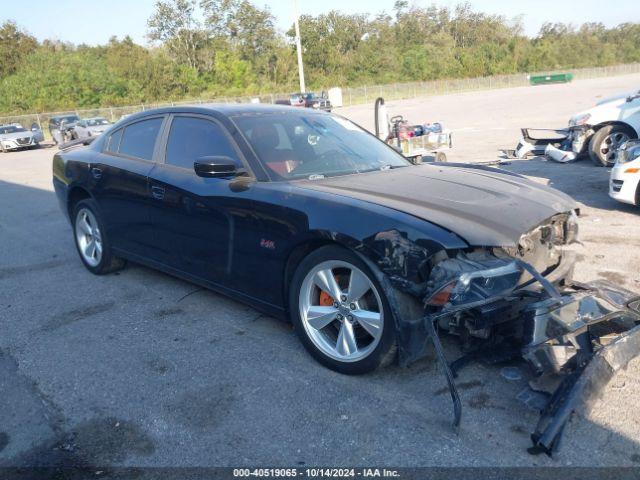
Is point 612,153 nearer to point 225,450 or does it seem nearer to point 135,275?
point 135,275

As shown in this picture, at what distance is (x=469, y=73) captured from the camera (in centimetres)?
8031

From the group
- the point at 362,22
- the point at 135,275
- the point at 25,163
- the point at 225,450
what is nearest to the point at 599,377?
the point at 225,450

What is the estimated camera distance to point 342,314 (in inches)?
134

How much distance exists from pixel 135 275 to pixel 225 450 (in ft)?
10.6

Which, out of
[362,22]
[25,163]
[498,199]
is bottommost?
[25,163]

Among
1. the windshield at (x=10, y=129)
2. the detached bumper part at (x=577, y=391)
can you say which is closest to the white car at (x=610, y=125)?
the detached bumper part at (x=577, y=391)

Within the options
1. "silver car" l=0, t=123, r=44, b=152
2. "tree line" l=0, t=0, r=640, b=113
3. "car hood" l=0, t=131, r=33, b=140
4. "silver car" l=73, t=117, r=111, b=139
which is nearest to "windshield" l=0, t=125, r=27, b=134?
"silver car" l=0, t=123, r=44, b=152

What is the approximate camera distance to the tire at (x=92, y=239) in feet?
18.1

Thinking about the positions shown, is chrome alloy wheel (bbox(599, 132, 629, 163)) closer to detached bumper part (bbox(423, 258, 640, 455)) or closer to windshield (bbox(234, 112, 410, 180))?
windshield (bbox(234, 112, 410, 180))

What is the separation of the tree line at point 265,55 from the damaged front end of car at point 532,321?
5359 centimetres

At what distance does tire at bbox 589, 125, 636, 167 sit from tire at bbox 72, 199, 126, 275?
831 centimetres

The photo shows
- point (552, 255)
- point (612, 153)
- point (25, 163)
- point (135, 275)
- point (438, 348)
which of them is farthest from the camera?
point (25, 163)

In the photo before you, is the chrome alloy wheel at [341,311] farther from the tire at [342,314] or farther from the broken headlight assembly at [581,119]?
the broken headlight assembly at [581,119]

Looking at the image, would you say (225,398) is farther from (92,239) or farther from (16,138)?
(16,138)
